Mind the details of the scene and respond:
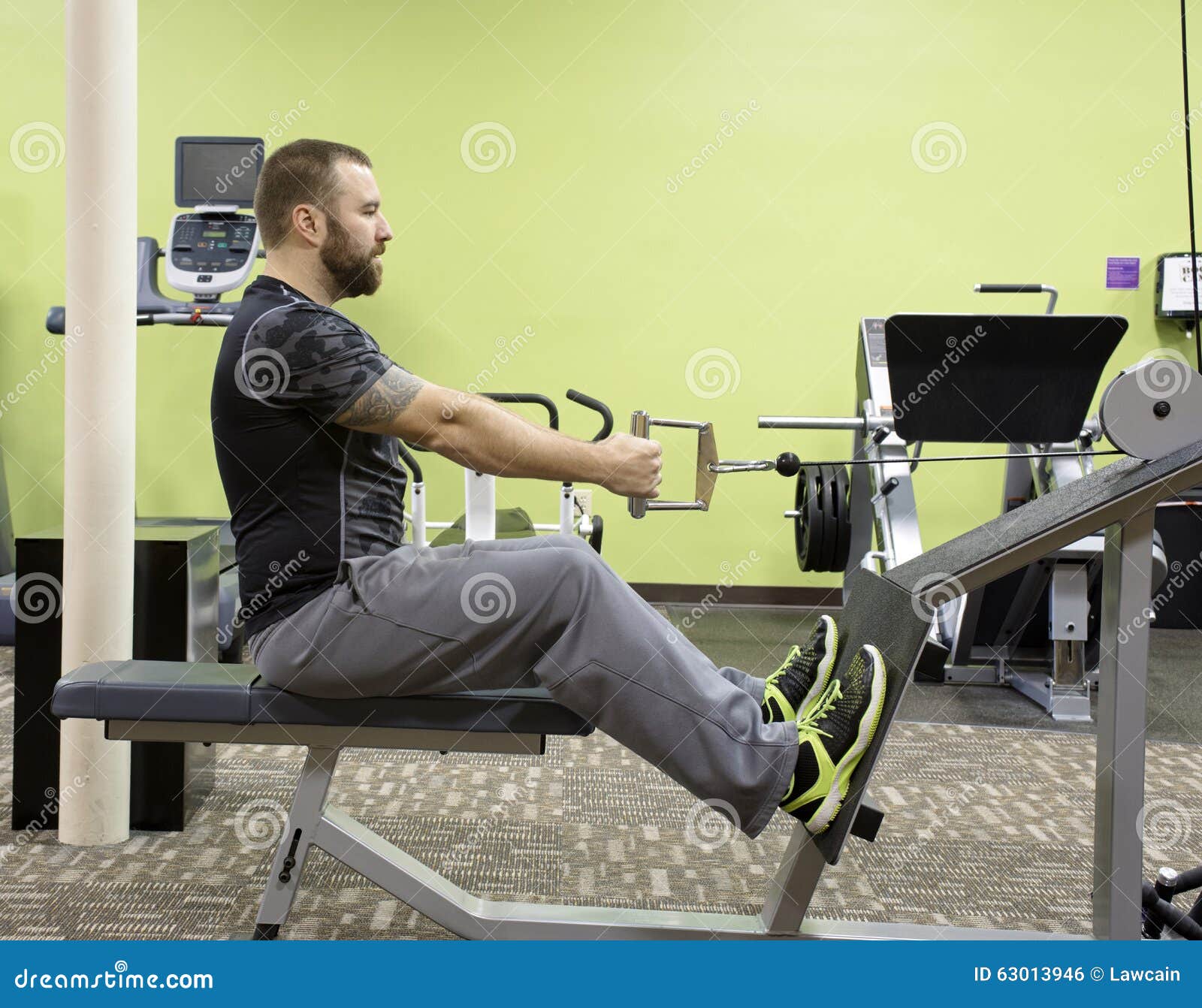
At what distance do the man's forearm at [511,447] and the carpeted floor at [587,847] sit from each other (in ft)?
2.56

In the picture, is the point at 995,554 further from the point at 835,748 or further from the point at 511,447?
the point at 511,447

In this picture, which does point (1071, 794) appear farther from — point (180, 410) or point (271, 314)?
point (180, 410)

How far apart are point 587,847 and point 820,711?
31.0 inches

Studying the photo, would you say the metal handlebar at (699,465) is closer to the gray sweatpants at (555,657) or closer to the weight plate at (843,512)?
the gray sweatpants at (555,657)

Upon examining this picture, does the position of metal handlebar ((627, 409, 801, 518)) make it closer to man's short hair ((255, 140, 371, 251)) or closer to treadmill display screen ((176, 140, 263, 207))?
man's short hair ((255, 140, 371, 251))

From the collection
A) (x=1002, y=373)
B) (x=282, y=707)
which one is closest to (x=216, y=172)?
(x=1002, y=373)

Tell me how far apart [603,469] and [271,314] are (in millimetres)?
511

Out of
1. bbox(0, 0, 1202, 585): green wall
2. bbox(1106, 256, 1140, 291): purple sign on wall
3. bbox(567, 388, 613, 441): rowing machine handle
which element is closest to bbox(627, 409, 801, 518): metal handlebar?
bbox(567, 388, 613, 441): rowing machine handle

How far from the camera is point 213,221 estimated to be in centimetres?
362

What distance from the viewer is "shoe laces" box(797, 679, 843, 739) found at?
4.73 feet

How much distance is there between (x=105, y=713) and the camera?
4.74 ft

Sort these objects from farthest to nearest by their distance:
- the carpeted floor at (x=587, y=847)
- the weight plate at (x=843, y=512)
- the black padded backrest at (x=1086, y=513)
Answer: the weight plate at (x=843, y=512)
the carpeted floor at (x=587, y=847)
the black padded backrest at (x=1086, y=513)

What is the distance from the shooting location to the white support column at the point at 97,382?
199cm

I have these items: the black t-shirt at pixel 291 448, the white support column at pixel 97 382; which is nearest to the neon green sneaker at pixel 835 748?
the black t-shirt at pixel 291 448
